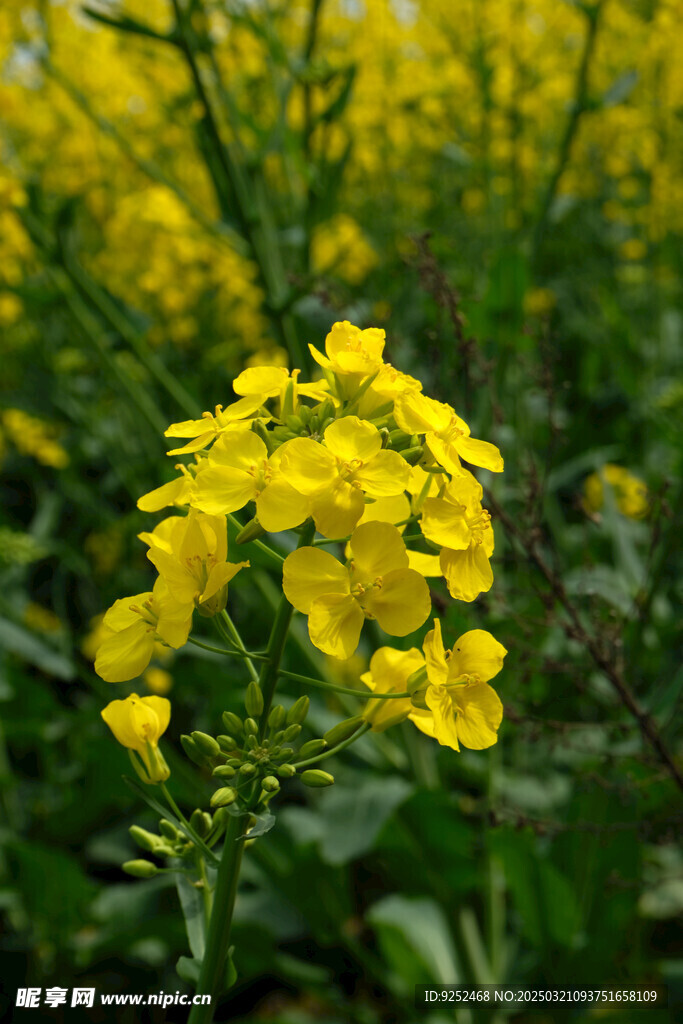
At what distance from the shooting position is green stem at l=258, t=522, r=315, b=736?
0.87 m

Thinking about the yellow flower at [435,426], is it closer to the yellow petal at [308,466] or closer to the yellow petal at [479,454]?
the yellow petal at [479,454]

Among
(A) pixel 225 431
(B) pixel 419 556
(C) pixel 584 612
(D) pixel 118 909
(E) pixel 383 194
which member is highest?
(E) pixel 383 194

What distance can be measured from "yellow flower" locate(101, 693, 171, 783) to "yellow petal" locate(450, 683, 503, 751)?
335 millimetres

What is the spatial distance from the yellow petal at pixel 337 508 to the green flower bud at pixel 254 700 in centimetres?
19

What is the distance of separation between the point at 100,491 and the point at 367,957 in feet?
7.16

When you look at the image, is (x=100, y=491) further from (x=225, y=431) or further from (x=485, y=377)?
(x=225, y=431)

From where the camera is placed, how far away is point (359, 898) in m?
2.84

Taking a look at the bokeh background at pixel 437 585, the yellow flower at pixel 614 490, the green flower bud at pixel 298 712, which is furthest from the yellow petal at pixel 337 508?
the yellow flower at pixel 614 490

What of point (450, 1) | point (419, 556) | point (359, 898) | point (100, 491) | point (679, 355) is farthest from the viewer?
point (679, 355)

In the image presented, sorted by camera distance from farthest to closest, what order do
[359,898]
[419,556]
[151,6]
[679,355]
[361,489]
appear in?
[151,6] < [679,355] < [359,898] < [419,556] < [361,489]

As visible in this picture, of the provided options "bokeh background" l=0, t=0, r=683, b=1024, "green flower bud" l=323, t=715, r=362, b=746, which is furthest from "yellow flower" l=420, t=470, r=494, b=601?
"bokeh background" l=0, t=0, r=683, b=1024

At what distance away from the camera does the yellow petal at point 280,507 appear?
80 cm

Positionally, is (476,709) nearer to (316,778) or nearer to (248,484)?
(316,778)

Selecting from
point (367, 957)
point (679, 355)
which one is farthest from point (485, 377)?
point (679, 355)
